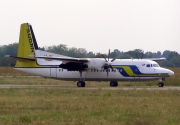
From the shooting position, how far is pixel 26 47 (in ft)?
148

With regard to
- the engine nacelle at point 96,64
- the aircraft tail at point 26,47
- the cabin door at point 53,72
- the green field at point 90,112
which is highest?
the aircraft tail at point 26,47

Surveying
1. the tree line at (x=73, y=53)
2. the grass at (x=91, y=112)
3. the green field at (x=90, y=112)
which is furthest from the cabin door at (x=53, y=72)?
the tree line at (x=73, y=53)

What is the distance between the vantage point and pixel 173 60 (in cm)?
11425

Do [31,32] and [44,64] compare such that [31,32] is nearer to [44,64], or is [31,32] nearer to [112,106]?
[44,64]

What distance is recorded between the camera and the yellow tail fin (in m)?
44.2

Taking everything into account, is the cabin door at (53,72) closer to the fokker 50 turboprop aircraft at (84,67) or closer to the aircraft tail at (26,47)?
the fokker 50 turboprop aircraft at (84,67)

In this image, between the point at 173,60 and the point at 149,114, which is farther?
the point at 173,60

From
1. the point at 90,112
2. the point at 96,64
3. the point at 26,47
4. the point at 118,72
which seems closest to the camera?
the point at 90,112

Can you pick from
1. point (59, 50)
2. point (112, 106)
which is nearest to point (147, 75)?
point (112, 106)

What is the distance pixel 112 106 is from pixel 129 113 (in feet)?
9.66

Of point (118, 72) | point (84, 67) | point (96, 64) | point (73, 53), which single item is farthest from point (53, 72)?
point (73, 53)

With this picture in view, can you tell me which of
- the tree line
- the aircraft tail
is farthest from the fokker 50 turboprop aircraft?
the tree line

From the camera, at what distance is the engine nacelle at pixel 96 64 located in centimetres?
4316

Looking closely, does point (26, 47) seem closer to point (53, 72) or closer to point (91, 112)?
point (53, 72)
